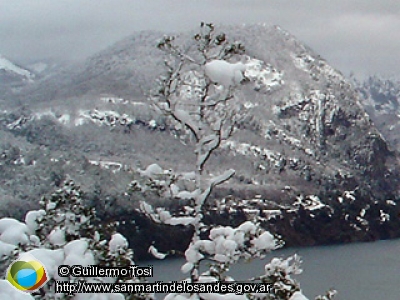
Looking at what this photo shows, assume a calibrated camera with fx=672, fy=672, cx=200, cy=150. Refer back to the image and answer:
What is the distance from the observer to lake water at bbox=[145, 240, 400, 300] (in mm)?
70675

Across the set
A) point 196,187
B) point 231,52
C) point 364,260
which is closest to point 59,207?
point 196,187

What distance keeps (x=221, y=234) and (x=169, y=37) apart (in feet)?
9.81

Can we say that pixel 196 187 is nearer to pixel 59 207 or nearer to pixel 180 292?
pixel 180 292

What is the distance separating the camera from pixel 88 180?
430 feet

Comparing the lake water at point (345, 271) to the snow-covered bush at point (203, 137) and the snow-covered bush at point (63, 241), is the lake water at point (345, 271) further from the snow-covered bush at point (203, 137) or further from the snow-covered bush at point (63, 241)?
the snow-covered bush at point (203, 137)

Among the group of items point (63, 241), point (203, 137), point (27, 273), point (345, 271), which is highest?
point (203, 137)

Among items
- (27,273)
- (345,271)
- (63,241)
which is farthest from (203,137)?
(345,271)

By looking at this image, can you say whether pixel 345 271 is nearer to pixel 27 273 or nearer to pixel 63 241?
pixel 63 241

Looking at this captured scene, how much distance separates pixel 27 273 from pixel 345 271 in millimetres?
95260

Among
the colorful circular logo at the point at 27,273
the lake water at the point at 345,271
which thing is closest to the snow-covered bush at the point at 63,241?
the colorful circular logo at the point at 27,273

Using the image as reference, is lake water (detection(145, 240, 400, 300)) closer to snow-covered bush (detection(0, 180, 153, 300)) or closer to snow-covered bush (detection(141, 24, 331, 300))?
snow-covered bush (detection(0, 180, 153, 300))

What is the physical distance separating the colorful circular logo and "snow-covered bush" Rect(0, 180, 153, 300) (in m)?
0.07

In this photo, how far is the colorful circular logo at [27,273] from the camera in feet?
23.8

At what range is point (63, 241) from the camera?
33.4 ft
